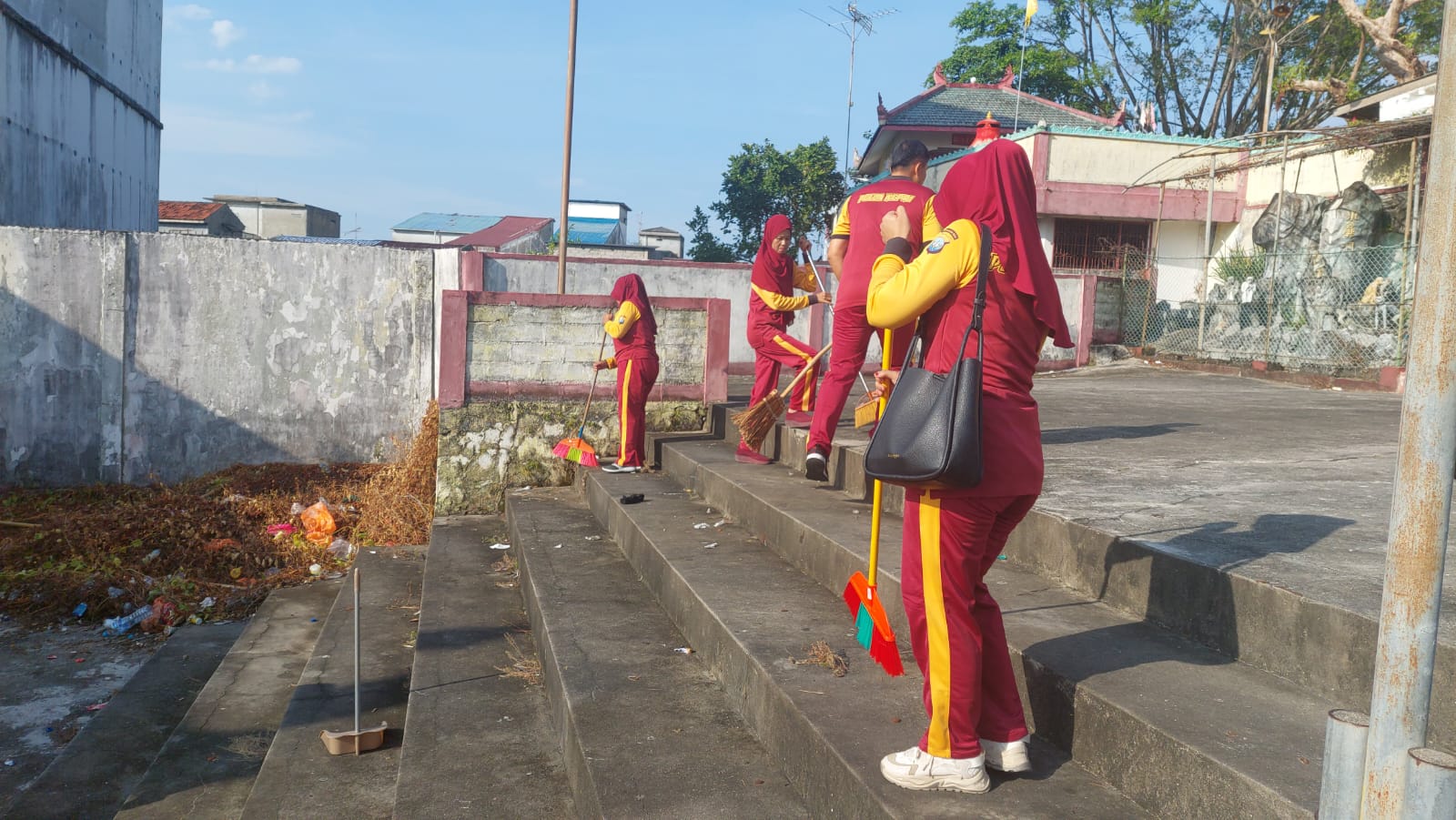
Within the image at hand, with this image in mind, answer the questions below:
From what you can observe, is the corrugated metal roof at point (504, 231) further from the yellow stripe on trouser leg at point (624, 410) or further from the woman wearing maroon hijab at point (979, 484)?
the woman wearing maroon hijab at point (979, 484)

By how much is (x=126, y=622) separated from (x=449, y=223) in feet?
121

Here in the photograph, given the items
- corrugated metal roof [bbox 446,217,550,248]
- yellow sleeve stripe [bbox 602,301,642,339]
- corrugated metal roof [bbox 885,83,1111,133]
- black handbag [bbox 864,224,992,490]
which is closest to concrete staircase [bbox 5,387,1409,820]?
black handbag [bbox 864,224,992,490]

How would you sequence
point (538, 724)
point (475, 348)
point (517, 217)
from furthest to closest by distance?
point (517, 217)
point (475, 348)
point (538, 724)

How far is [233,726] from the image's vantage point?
17.5 feet

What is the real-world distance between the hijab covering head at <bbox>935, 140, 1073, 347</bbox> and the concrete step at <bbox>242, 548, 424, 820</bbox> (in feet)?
8.93

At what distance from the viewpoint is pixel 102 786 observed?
488cm

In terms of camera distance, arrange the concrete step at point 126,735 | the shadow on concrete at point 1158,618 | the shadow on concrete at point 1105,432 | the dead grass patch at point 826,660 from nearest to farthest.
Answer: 1. the shadow on concrete at point 1158,618
2. the dead grass patch at point 826,660
3. the concrete step at point 126,735
4. the shadow on concrete at point 1105,432

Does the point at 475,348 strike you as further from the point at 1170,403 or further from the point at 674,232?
the point at 674,232

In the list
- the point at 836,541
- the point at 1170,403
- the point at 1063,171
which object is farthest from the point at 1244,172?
the point at 836,541

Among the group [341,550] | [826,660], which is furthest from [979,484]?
[341,550]

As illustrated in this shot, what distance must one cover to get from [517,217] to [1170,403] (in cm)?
3568

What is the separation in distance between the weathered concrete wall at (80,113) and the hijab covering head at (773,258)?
33.3 ft

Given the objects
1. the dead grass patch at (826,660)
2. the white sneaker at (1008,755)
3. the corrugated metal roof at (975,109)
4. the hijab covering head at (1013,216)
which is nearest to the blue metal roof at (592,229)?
the corrugated metal roof at (975,109)

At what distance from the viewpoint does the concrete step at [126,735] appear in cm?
472
